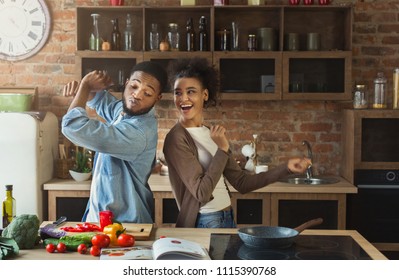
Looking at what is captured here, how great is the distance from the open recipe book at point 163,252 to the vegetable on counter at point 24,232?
199 mm

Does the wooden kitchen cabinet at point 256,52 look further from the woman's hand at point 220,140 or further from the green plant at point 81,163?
the woman's hand at point 220,140

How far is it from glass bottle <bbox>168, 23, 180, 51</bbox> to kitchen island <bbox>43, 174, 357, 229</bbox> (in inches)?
27.1

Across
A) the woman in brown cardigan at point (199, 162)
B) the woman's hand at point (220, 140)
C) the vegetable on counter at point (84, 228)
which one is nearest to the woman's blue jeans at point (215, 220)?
the woman in brown cardigan at point (199, 162)

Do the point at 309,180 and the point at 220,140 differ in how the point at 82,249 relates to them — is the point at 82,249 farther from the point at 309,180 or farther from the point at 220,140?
the point at 309,180

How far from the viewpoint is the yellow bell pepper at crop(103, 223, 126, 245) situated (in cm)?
173

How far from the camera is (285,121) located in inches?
135

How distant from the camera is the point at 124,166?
6.55 feet

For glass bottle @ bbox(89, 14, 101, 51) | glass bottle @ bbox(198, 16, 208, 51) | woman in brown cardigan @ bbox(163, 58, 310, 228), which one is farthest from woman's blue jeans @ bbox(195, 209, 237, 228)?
glass bottle @ bbox(89, 14, 101, 51)

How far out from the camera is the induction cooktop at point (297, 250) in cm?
164

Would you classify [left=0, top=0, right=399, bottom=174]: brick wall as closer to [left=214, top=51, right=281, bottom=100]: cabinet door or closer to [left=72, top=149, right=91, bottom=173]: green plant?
[left=214, top=51, right=281, bottom=100]: cabinet door
